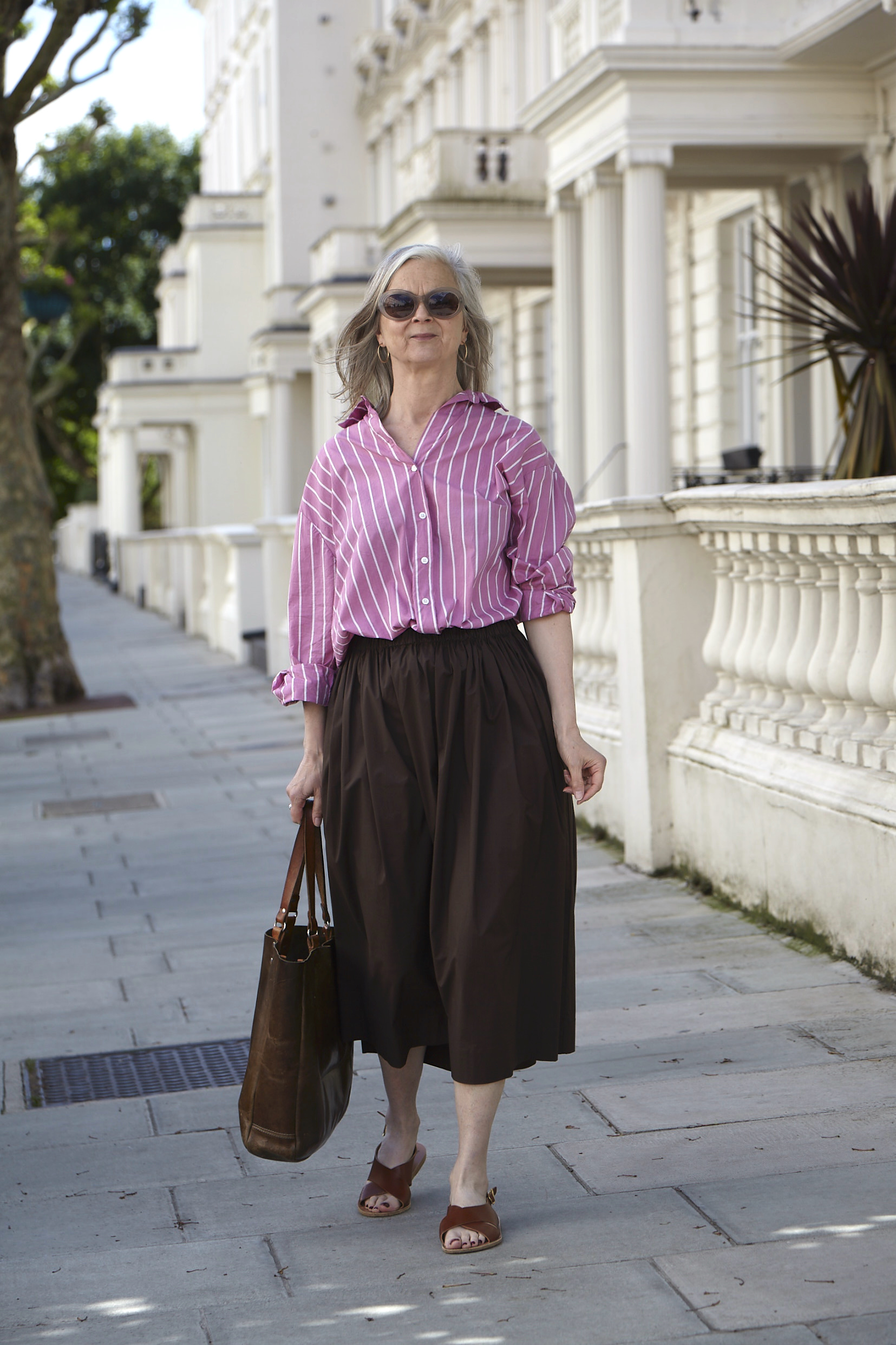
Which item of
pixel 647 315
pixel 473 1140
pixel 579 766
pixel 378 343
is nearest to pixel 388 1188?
pixel 473 1140

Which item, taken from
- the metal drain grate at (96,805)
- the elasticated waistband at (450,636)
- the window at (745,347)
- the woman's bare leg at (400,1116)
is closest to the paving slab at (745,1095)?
the woman's bare leg at (400,1116)

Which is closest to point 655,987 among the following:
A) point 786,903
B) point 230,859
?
point 786,903

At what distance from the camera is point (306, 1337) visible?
2.99 meters

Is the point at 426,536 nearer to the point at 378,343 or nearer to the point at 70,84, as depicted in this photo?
the point at 378,343

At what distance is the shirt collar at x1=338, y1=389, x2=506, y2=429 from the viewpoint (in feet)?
11.6

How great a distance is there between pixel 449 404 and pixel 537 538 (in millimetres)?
328

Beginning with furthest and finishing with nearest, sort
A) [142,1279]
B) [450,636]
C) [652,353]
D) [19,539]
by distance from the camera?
[19,539]
[652,353]
[450,636]
[142,1279]

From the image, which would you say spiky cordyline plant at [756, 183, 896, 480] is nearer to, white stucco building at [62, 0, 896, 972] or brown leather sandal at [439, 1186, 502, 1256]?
white stucco building at [62, 0, 896, 972]

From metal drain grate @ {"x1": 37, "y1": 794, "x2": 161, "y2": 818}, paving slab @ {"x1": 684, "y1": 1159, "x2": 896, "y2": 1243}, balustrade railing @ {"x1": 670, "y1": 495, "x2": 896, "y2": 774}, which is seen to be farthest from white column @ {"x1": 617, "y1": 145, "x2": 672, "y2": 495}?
paving slab @ {"x1": 684, "y1": 1159, "x2": 896, "y2": 1243}

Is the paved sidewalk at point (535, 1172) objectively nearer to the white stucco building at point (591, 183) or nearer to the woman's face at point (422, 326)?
the woman's face at point (422, 326)

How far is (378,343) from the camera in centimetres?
364

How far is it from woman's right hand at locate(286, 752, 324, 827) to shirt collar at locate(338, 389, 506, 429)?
702 mm

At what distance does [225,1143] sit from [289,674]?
1260 millimetres

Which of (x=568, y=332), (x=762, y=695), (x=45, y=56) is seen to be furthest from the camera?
(x=568, y=332)
